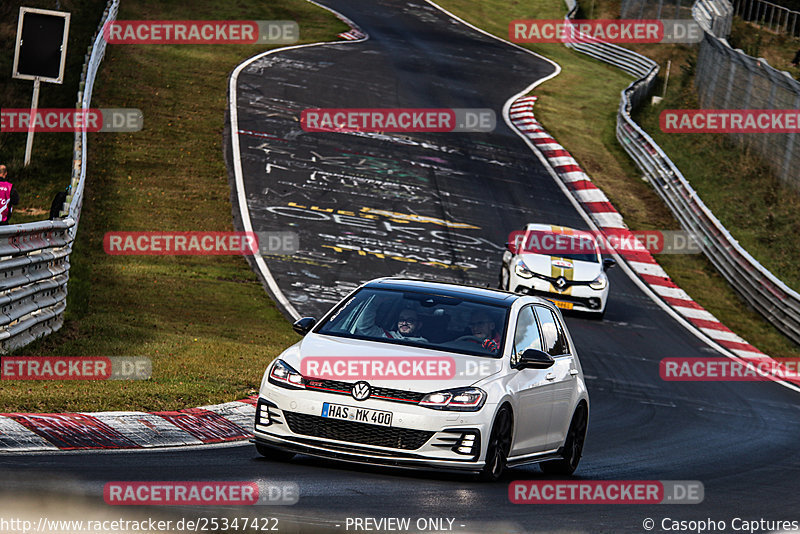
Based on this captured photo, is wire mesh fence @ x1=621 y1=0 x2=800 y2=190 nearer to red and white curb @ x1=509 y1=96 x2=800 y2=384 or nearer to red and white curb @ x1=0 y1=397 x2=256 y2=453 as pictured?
red and white curb @ x1=509 y1=96 x2=800 y2=384

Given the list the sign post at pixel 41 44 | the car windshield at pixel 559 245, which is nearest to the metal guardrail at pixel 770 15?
the car windshield at pixel 559 245

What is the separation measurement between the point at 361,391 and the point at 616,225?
2298 centimetres

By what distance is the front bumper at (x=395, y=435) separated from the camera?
340 inches

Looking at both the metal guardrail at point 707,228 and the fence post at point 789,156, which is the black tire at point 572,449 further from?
the fence post at point 789,156

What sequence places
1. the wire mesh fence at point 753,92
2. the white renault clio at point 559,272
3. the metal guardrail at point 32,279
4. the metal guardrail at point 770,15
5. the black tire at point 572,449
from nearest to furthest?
the black tire at point 572,449 < the metal guardrail at point 32,279 < the white renault clio at point 559,272 < the wire mesh fence at point 753,92 < the metal guardrail at point 770,15

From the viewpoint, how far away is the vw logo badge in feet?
28.3

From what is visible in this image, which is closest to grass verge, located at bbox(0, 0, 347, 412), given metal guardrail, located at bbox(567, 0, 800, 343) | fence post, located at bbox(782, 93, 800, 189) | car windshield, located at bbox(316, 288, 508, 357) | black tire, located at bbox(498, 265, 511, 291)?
car windshield, located at bbox(316, 288, 508, 357)

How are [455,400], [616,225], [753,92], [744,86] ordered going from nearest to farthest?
[455,400]
[616,225]
[753,92]
[744,86]

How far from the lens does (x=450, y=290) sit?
1012 centimetres

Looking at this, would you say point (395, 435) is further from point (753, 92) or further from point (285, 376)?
point (753, 92)

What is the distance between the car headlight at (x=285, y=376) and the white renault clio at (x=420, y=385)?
1cm

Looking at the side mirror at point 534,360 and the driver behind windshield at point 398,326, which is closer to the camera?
the side mirror at point 534,360

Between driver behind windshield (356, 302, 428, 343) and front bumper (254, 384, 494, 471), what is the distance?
94 centimetres

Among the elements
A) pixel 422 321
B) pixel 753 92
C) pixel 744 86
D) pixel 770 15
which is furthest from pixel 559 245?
pixel 770 15
